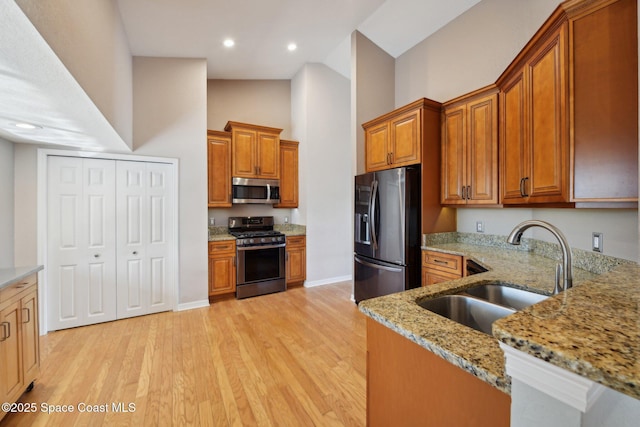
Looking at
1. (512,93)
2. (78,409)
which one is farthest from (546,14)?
(78,409)

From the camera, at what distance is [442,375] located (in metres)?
0.82

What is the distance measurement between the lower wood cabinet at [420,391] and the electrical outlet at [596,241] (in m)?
1.76

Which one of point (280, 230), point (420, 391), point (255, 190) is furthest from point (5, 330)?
point (280, 230)

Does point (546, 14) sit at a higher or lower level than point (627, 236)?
higher

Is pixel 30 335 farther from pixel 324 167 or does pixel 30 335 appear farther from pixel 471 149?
pixel 471 149

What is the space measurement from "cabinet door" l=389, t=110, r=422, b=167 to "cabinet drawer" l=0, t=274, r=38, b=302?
344 cm

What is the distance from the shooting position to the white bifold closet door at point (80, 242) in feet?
9.70

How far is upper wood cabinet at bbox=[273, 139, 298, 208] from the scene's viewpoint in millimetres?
4672

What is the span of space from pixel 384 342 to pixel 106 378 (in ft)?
7.88

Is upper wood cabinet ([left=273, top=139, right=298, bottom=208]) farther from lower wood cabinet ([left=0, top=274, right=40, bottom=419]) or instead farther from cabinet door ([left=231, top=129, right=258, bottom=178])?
lower wood cabinet ([left=0, top=274, right=40, bottom=419])

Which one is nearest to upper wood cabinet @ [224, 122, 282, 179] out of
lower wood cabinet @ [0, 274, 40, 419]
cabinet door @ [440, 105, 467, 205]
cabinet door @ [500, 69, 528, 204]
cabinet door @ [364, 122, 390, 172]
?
cabinet door @ [364, 122, 390, 172]

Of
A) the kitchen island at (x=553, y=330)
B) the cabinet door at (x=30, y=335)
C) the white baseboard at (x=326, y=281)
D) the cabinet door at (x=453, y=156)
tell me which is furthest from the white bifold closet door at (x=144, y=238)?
the cabinet door at (x=453, y=156)

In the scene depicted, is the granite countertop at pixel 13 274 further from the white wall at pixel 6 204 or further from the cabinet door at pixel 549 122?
the cabinet door at pixel 549 122

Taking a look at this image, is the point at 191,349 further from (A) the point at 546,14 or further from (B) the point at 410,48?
(B) the point at 410,48
